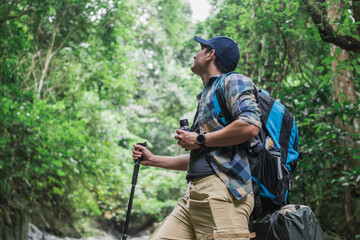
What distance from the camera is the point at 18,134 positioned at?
22.9 feet

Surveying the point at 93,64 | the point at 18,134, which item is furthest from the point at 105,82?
the point at 18,134

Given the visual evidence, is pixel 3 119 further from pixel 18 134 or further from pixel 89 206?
pixel 89 206

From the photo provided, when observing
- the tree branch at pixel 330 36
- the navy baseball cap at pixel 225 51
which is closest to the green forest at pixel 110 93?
the tree branch at pixel 330 36

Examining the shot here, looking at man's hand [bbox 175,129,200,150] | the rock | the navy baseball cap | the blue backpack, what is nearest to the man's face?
the navy baseball cap

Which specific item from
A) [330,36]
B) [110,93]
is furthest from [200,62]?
[110,93]

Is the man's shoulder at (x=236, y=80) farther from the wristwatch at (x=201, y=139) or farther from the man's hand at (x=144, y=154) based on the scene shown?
the man's hand at (x=144, y=154)

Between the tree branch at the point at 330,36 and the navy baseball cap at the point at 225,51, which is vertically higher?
the tree branch at the point at 330,36

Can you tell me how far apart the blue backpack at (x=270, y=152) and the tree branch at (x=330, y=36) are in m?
1.37

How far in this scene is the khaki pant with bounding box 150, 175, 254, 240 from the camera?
188cm

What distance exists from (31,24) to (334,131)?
5654mm

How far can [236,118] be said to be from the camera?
192cm

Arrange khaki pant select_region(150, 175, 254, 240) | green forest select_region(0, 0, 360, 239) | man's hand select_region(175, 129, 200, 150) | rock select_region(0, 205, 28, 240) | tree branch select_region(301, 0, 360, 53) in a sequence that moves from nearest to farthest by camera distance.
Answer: khaki pant select_region(150, 175, 254, 240), man's hand select_region(175, 129, 200, 150), tree branch select_region(301, 0, 360, 53), green forest select_region(0, 0, 360, 239), rock select_region(0, 205, 28, 240)

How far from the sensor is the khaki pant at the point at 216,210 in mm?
1876

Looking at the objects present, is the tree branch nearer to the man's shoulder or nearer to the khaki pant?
the man's shoulder
